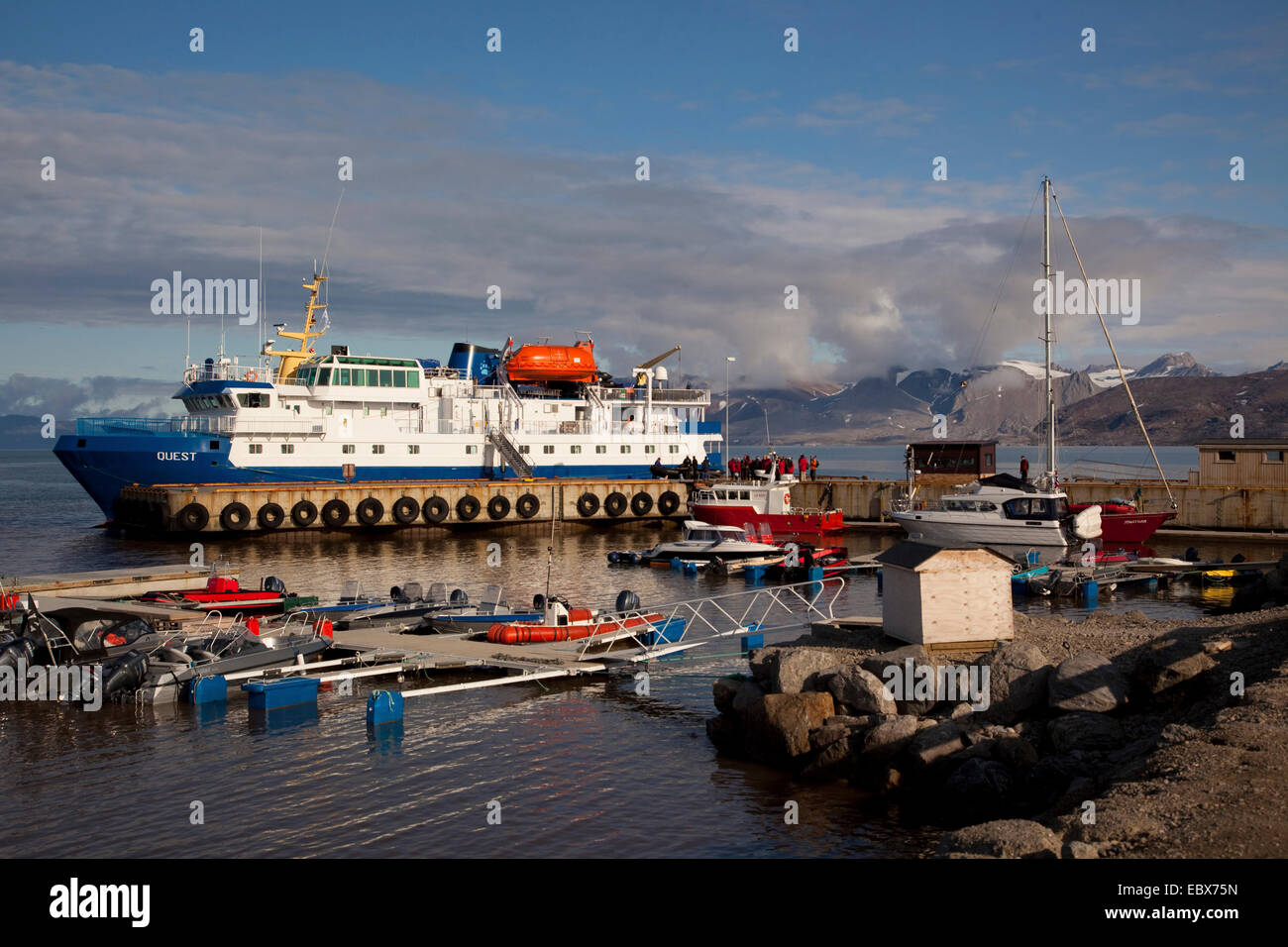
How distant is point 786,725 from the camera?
15695mm

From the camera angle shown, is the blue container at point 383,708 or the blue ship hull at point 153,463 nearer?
the blue container at point 383,708

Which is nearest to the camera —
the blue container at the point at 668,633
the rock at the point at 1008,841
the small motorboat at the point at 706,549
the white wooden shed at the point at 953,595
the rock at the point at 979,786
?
the rock at the point at 1008,841

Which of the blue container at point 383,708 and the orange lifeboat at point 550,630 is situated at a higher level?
the orange lifeboat at point 550,630

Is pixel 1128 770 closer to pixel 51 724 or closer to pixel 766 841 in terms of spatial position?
pixel 766 841

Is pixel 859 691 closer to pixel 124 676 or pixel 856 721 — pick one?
pixel 856 721

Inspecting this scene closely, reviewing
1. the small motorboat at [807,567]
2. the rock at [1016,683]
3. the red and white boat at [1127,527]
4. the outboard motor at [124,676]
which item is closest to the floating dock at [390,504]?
the small motorboat at [807,567]

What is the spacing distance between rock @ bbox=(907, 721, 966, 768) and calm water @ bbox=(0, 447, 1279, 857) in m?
1.02

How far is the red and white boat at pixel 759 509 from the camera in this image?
4853 centimetres

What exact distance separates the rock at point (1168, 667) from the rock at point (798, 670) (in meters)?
4.59

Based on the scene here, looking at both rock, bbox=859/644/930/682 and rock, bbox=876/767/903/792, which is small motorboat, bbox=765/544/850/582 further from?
rock, bbox=876/767/903/792

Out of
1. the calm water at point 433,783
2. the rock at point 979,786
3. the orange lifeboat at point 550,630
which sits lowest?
the calm water at point 433,783

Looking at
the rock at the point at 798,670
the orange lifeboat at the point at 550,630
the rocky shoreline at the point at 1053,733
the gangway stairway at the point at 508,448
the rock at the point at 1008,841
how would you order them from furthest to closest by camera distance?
the gangway stairway at the point at 508,448, the orange lifeboat at the point at 550,630, the rock at the point at 798,670, the rocky shoreline at the point at 1053,733, the rock at the point at 1008,841

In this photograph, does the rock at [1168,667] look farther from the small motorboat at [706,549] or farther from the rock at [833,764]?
the small motorboat at [706,549]
